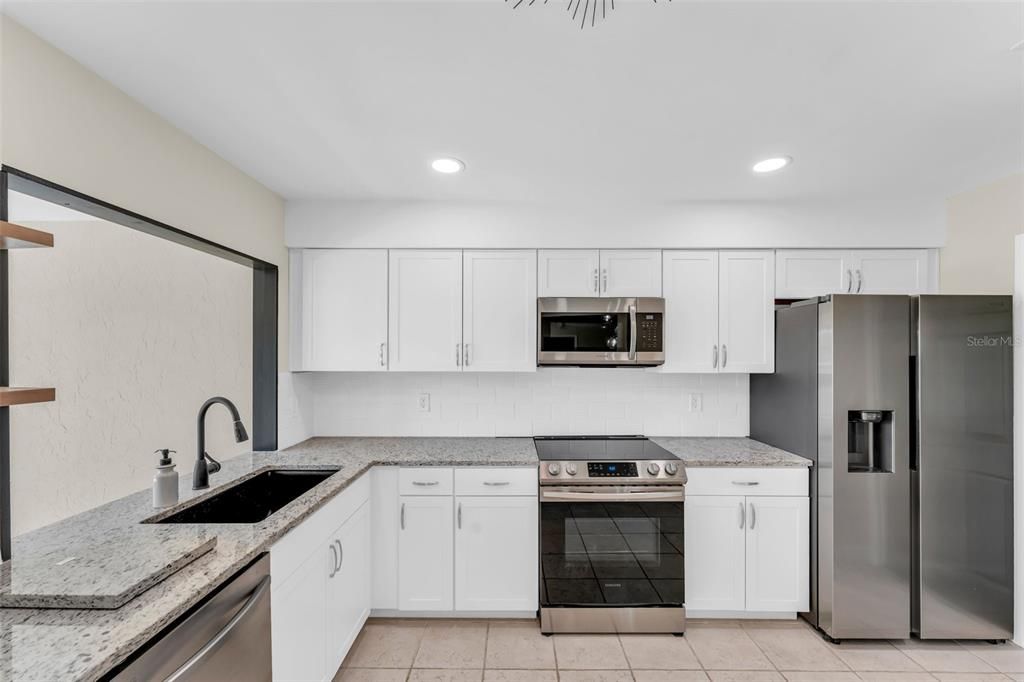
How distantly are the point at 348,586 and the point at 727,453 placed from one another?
2.10m

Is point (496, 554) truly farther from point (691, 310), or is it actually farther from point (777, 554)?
point (691, 310)

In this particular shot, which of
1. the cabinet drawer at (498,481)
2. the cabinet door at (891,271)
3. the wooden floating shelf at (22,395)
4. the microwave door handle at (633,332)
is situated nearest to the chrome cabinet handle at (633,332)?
the microwave door handle at (633,332)

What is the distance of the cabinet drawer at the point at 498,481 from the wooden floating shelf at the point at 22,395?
5.80 feet

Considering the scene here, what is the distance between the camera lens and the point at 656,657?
2369mm

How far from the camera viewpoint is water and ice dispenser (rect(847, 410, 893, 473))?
8.09ft

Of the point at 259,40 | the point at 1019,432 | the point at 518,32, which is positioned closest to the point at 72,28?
the point at 259,40

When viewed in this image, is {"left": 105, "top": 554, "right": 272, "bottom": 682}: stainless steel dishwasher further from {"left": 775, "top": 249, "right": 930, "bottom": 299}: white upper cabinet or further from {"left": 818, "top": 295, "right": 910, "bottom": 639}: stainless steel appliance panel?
{"left": 775, "top": 249, "right": 930, "bottom": 299}: white upper cabinet

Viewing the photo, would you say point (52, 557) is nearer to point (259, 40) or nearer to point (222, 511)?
point (222, 511)

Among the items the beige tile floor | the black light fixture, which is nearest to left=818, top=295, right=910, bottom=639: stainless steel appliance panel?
the beige tile floor

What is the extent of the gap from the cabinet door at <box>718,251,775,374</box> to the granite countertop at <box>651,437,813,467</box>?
1.53 feet

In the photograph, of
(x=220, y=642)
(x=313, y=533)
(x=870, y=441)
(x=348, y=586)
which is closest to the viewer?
(x=220, y=642)

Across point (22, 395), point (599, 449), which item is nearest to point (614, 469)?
point (599, 449)

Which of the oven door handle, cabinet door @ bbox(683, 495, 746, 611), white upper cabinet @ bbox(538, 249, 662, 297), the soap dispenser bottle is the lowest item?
cabinet door @ bbox(683, 495, 746, 611)

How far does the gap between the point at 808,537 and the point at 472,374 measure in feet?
6.95
